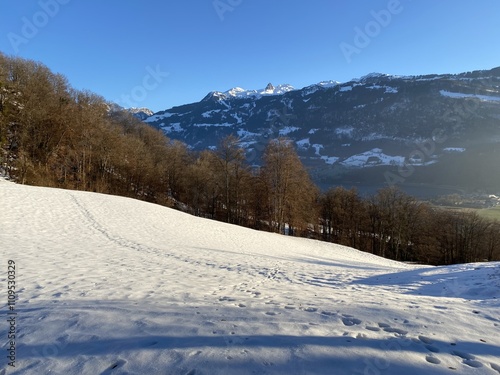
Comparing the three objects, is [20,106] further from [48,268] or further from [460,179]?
[460,179]

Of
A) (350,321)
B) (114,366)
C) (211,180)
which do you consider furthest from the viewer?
(211,180)

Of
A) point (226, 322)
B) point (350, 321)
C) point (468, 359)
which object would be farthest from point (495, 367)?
point (226, 322)

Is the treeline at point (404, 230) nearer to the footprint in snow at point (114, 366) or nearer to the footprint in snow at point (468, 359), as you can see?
the footprint in snow at point (468, 359)

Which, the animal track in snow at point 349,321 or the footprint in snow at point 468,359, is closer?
the footprint in snow at point 468,359

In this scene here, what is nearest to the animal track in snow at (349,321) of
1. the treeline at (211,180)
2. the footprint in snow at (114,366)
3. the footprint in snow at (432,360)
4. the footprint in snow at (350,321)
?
the footprint in snow at (350,321)

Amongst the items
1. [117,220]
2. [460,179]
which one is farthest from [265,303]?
[460,179]

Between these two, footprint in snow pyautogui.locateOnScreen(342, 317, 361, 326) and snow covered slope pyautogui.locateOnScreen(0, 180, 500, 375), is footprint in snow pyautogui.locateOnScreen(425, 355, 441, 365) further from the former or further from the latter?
footprint in snow pyautogui.locateOnScreen(342, 317, 361, 326)

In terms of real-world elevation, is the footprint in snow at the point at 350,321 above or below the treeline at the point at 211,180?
below

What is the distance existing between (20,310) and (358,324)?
662 cm

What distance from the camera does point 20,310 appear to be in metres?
5.70

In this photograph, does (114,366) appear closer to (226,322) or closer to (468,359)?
(226,322)

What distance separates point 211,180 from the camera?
52125mm

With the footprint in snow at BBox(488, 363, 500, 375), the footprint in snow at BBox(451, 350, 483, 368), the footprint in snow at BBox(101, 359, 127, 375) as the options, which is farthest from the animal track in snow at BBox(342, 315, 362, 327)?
the footprint in snow at BBox(101, 359, 127, 375)

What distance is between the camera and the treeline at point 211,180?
35.8 metres
